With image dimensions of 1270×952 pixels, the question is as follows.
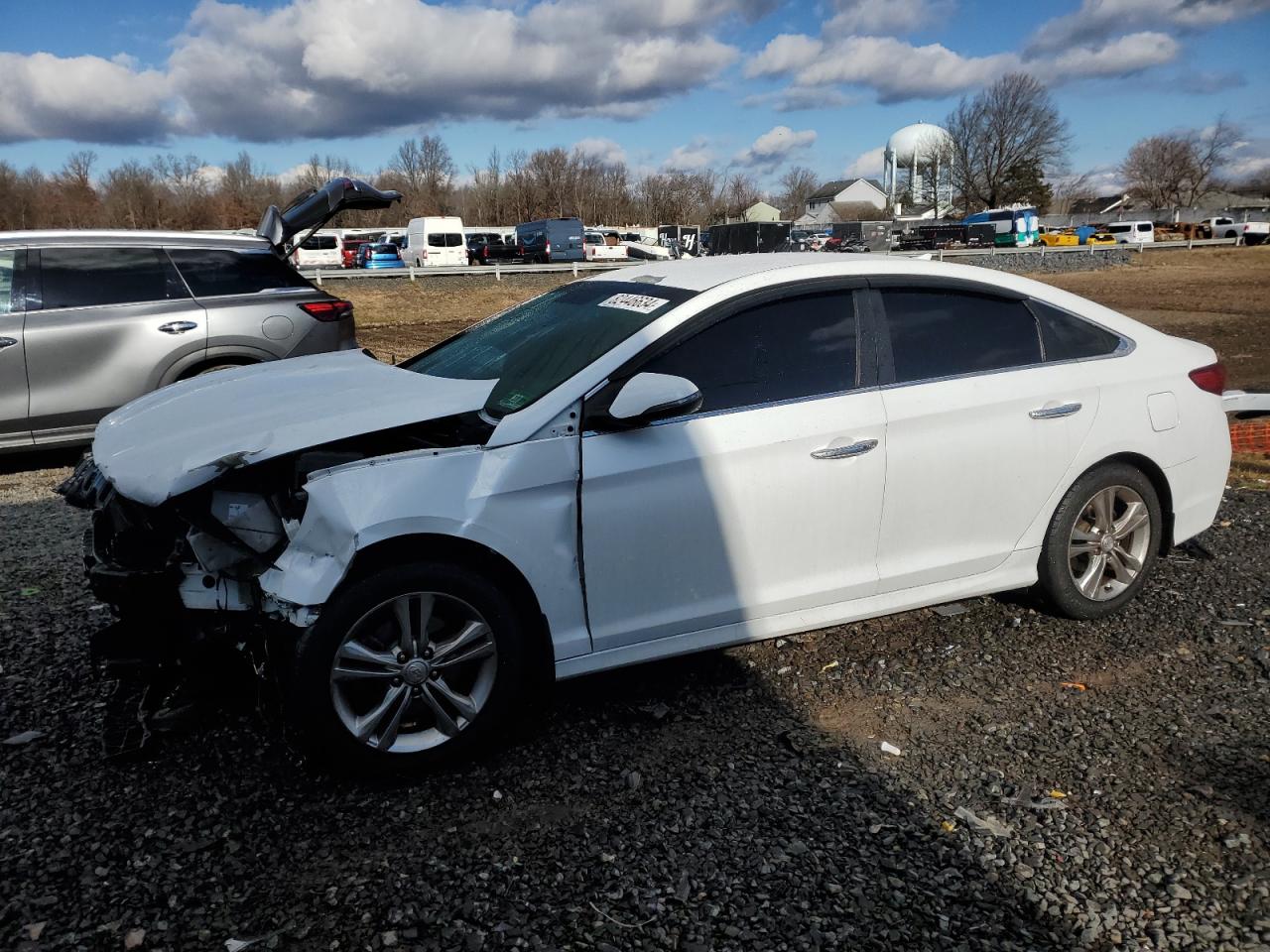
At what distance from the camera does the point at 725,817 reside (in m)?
3.02

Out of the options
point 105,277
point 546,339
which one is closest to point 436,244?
point 105,277

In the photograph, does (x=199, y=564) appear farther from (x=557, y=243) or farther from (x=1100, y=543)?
(x=557, y=243)

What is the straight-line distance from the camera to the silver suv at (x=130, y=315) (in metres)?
6.96

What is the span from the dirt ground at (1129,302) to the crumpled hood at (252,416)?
8.72m

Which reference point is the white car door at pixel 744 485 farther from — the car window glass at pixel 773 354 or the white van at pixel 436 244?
the white van at pixel 436 244

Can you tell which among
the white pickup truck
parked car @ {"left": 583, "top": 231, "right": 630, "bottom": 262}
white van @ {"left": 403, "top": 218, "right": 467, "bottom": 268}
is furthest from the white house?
white van @ {"left": 403, "top": 218, "right": 467, "bottom": 268}

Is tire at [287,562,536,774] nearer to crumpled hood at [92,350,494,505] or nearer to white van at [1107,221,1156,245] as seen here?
crumpled hood at [92,350,494,505]

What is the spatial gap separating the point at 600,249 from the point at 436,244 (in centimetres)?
820

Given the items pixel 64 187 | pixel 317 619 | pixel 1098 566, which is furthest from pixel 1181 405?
→ pixel 64 187

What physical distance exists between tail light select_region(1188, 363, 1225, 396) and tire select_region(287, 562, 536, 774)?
11.0 ft

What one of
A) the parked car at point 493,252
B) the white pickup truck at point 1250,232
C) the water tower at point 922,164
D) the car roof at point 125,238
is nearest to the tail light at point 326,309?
the car roof at point 125,238

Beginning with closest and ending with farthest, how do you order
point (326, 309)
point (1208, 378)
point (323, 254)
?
point (1208, 378)
point (326, 309)
point (323, 254)

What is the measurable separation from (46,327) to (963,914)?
7147mm

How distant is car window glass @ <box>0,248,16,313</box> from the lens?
273 inches
